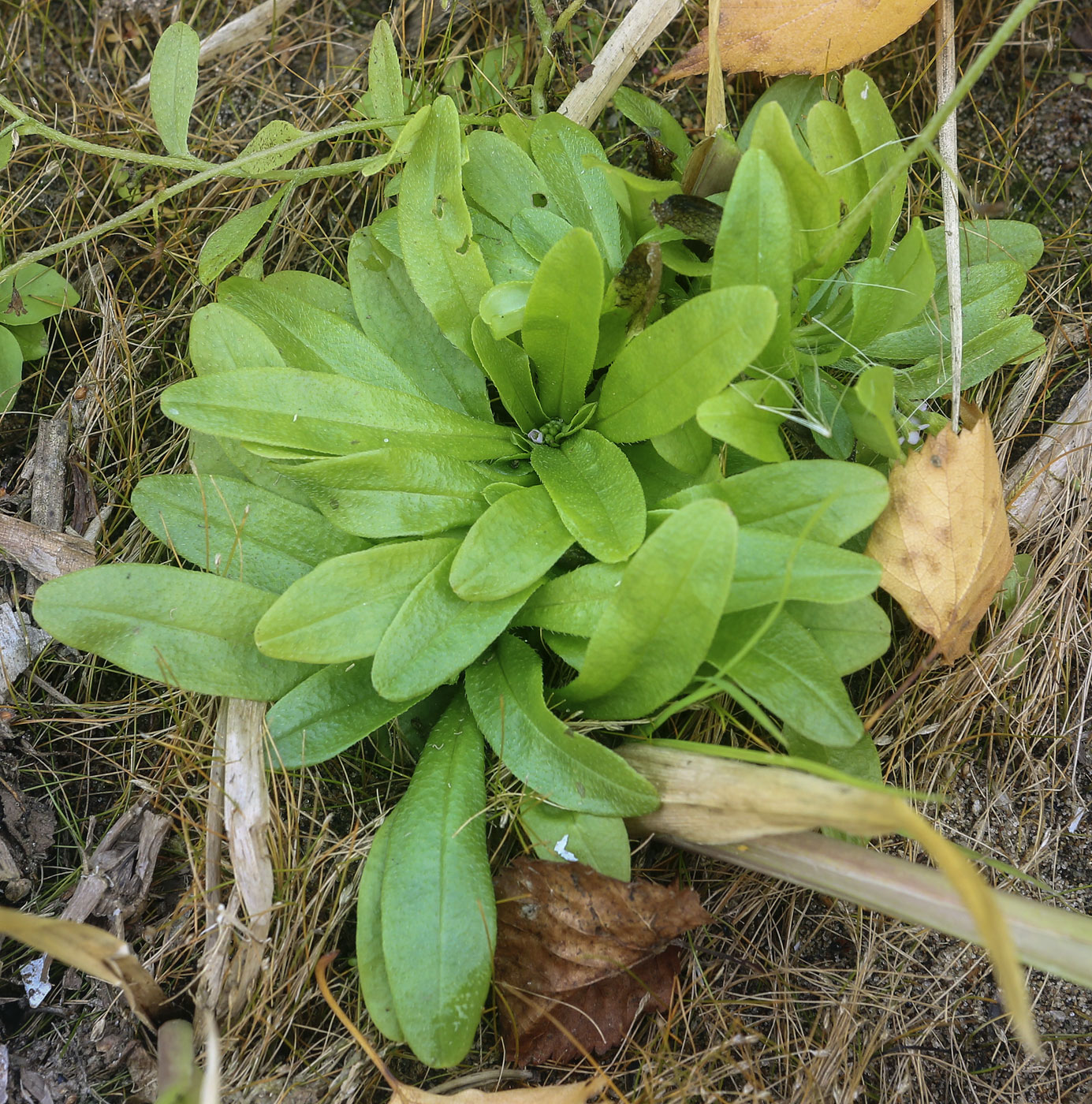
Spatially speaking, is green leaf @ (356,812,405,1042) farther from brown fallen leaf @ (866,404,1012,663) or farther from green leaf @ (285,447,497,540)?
brown fallen leaf @ (866,404,1012,663)

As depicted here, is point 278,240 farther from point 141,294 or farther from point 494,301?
point 494,301

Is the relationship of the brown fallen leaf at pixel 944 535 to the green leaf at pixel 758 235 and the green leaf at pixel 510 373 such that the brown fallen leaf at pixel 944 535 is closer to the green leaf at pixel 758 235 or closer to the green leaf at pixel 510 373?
the green leaf at pixel 758 235

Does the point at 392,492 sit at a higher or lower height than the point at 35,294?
lower

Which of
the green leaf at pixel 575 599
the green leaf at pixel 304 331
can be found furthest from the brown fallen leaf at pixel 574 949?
the green leaf at pixel 304 331

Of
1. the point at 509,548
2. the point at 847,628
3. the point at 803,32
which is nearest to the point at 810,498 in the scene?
the point at 847,628

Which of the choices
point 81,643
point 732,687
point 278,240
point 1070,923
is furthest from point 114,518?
point 1070,923

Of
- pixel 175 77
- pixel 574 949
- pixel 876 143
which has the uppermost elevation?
pixel 175 77

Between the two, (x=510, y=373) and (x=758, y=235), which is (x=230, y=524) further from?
(x=758, y=235)

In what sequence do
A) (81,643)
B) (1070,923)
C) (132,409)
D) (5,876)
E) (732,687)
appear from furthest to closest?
(132,409) → (5,876) → (81,643) → (732,687) → (1070,923)
